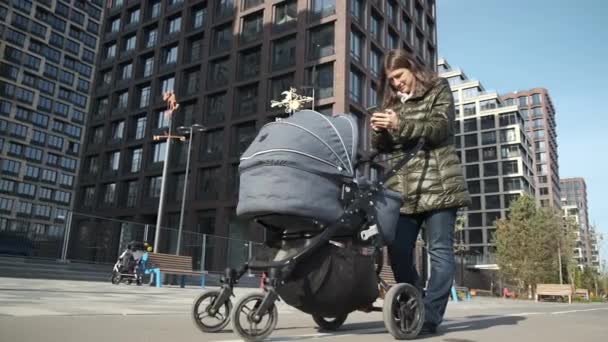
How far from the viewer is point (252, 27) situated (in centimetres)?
3750

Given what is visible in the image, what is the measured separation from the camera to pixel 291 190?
9.07 ft

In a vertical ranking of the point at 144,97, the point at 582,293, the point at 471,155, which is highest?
the point at 471,155

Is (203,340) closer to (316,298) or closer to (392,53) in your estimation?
(316,298)

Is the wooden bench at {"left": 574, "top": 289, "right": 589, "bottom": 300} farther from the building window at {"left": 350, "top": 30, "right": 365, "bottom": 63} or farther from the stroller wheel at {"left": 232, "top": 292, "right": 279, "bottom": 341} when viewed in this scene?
the stroller wheel at {"left": 232, "top": 292, "right": 279, "bottom": 341}

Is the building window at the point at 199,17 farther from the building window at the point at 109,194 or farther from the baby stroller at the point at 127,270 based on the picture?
the baby stroller at the point at 127,270

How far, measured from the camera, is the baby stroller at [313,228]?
2738 mm

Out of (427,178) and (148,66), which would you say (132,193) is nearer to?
(148,66)

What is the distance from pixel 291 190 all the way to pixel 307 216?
0.59ft

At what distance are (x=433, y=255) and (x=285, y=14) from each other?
34414mm

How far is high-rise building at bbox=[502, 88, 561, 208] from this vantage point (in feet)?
308

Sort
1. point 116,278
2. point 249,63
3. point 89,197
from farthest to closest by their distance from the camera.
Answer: point 89,197 → point 249,63 → point 116,278

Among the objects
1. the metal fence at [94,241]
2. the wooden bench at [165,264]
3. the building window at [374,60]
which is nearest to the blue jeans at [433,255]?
the wooden bench at [165,264]

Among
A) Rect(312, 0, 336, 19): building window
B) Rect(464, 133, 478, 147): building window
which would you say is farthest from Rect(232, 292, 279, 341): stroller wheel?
Rect(464, 133, 478, 147): building window

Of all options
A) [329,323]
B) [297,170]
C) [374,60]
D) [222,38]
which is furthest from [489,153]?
[297,170]
